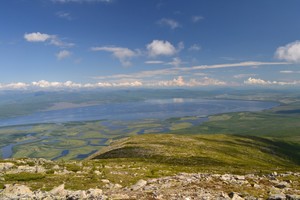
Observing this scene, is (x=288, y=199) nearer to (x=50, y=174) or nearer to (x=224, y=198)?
(x=224, y=198)

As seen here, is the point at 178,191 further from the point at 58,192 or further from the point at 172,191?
the point at 58,192

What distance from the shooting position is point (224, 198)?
60.4 ft

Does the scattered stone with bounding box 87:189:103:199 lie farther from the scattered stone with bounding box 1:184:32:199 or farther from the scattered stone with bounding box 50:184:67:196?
the scattered stone with bounding box 1:184:32:199

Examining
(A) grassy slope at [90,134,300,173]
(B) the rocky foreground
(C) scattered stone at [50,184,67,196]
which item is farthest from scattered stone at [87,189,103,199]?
(A) grassy slope at [90,134,300,173]

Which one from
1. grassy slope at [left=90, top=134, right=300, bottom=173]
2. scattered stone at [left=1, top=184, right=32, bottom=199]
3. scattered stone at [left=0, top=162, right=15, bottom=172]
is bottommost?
grassy slope at [left=90, top=134, right=300, bottom=173]

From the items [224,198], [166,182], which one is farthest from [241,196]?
[166,182]

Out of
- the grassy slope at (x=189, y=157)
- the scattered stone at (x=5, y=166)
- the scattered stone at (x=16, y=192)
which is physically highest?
the scattered stone at (x=16, y=192)


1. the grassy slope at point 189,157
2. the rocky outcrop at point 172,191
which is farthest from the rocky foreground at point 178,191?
the grassy slope at point 189,157

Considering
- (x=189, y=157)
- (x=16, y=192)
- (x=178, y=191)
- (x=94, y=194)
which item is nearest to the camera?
(x=94, y=194)

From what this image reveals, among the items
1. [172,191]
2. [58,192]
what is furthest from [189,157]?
[58,192]

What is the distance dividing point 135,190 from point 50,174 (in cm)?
1277

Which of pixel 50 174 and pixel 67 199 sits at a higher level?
pixel 67 199

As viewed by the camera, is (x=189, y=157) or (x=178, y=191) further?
(x=189, y=157)

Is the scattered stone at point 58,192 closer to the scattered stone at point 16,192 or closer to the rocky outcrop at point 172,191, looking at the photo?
the rocky outcrop at point 172,191
